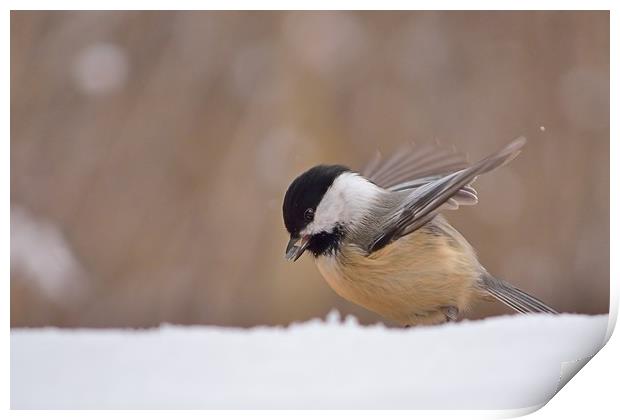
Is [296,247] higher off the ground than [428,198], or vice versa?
[428,198]

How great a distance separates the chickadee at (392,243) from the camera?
880 millimetres

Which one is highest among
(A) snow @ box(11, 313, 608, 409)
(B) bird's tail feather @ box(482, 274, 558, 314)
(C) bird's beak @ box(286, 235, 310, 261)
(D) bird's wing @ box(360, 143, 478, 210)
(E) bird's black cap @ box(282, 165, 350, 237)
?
(D) bird's wing @ box(360, 143, 478, 210)

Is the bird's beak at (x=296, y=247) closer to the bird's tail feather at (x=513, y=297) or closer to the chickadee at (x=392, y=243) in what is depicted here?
the chickadee at (x=392, y=243)

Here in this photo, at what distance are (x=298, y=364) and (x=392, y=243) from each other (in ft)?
0.70

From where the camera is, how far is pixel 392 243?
88 centimetres

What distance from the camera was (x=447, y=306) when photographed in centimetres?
90

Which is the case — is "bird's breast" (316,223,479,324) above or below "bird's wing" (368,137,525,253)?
below

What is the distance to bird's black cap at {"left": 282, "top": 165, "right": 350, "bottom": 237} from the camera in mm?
881

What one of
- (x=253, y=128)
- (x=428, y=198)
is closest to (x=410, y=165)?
(x=428, y=198)

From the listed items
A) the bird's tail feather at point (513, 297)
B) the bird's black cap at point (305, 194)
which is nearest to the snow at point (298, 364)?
the bird's tail feather at point (513, 297)

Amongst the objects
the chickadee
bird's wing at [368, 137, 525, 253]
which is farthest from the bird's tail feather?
bird's wing at [368, 137, 525, 253]

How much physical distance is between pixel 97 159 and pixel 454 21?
1.61ft

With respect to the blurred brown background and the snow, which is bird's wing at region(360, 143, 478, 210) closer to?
the blurred brown background

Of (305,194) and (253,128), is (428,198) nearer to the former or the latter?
(305,194)
